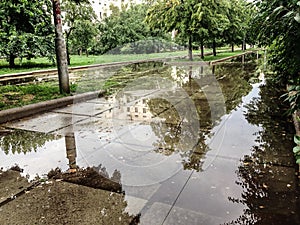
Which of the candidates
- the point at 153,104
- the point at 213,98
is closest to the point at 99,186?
the point at 153,104

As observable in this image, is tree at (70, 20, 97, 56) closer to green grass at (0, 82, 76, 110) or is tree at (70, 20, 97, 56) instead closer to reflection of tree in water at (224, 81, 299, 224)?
green grass at (0, 82, 76, 110)

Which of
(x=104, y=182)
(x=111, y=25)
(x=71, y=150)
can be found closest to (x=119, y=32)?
(x=111, y=25)

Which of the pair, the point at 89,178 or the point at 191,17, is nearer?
the point at 89,178

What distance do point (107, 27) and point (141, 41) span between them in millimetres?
4841

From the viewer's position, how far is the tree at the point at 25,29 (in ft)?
22.2

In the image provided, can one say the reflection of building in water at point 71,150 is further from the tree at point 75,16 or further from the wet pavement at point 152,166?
the tree at point 75,16

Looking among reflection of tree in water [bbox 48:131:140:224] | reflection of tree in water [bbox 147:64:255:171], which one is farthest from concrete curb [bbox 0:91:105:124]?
reflection of tree in water [bbox 48:131:140:224]

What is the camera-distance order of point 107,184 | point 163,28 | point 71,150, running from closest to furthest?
point 107,184, point 71,150, point 163,28

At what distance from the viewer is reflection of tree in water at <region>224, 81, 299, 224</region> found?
2.65 metres

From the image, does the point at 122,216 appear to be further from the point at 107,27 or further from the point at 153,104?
the point at 107,27

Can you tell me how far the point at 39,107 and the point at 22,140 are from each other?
7.23 ft

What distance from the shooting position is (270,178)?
335cm

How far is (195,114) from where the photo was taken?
6.45 metres

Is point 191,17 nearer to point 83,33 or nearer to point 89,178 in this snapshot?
point 83,33
